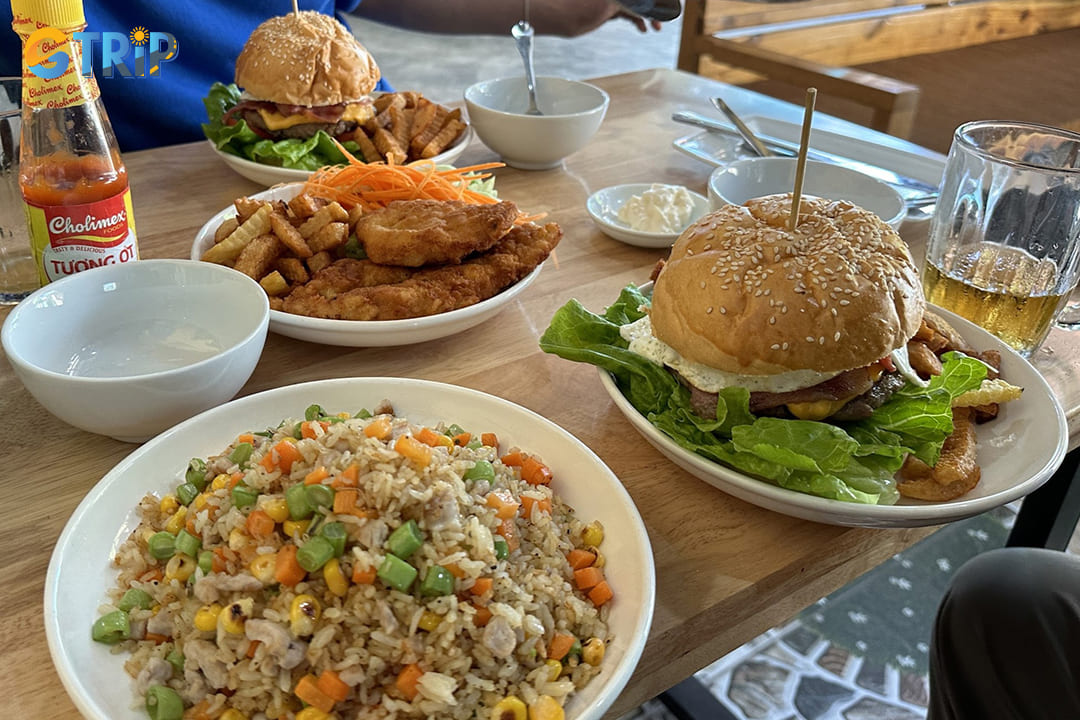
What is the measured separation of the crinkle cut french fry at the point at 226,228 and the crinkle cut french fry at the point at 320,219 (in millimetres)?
147

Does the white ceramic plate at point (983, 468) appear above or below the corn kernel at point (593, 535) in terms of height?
above

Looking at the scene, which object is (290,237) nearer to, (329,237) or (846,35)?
(329,237)

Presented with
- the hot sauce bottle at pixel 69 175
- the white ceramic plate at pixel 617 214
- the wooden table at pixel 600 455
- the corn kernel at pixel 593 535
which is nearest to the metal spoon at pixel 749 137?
the white ceramic plate at pixel 617 214

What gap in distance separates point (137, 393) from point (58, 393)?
12 centimetres

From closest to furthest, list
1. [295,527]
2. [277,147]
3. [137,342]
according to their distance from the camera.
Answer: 1. [295,527]
2. [137,342]
3. [277,147]

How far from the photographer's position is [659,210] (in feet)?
7.43

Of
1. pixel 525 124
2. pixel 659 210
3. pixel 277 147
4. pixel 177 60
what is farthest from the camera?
pixel 177 60

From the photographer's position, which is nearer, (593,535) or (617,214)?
(593,535)

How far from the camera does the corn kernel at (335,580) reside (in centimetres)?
103

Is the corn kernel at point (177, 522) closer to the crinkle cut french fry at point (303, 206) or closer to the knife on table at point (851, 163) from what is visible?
the crinkle cut french fry at point (303, 206)

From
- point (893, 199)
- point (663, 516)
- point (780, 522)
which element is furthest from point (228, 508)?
point (893, 199)

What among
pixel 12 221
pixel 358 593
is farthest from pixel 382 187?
pixel 358 593

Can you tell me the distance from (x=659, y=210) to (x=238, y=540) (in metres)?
1.52

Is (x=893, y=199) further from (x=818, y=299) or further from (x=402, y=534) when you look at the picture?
(x=402, y=534)
